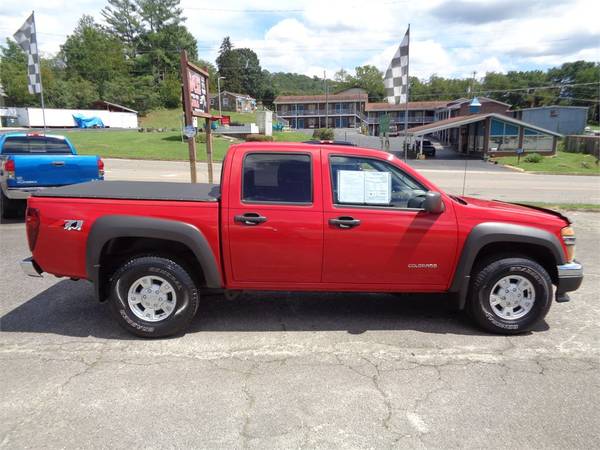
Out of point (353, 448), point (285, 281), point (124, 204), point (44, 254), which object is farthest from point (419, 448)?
point (44, 254)

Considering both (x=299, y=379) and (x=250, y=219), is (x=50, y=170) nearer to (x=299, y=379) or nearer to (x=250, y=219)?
(x=250, y=219)

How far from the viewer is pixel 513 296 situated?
13.5 feet

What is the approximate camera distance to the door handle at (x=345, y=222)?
3.86m

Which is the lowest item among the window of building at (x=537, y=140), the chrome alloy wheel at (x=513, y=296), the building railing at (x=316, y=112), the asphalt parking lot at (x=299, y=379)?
the asphalt parking lot at (x=299, y=379)

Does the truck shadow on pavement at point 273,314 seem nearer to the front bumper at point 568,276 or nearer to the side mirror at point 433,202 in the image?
the front bumper at point 568,276

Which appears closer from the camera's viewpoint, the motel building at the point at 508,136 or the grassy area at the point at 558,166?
the grassy area at the point at 558,166

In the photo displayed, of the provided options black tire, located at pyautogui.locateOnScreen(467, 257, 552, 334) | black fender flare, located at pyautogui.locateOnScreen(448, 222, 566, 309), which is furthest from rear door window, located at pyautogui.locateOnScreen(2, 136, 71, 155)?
black tire, located at pyautogui.locateOnScreen(467, 257, 552, 334)

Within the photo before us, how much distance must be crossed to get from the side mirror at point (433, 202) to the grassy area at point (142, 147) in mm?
24615

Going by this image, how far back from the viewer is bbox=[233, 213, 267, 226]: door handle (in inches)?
151

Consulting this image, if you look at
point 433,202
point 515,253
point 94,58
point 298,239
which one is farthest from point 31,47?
point 94,58

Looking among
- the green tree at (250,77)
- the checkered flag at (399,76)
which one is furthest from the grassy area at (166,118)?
the checkered flag at (399,76)

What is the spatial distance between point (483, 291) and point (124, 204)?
3.31 m

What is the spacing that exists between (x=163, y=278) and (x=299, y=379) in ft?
4.95

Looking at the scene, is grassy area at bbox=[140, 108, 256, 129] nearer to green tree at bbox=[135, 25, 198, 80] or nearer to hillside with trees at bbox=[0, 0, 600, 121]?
hillside with trees at bbox=[0, 0, 600, 121]
